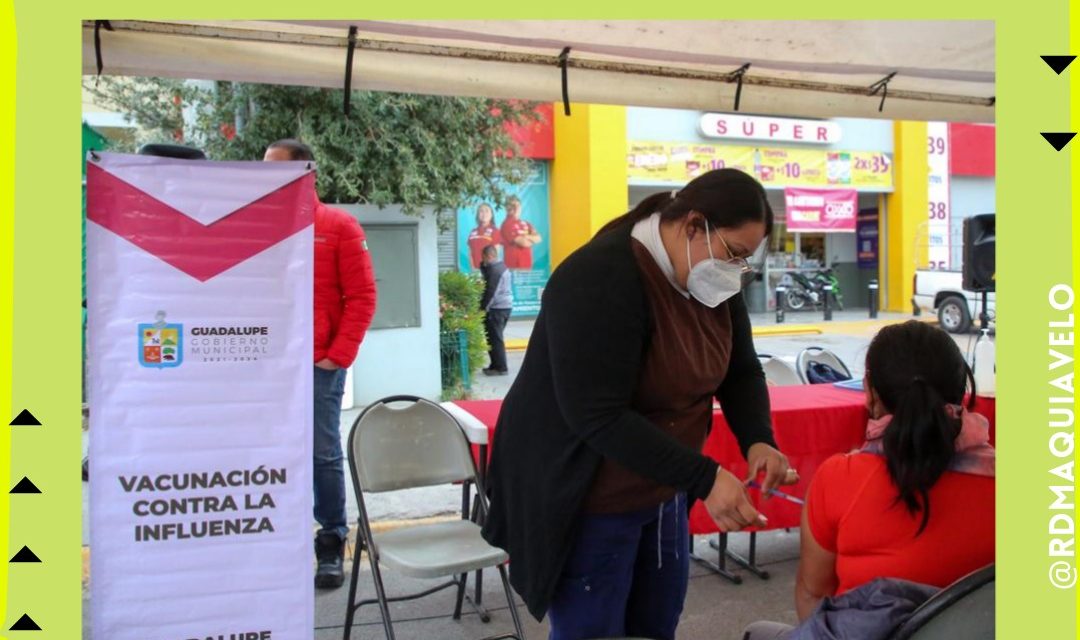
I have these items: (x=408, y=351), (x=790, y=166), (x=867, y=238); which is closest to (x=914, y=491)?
(x=408, y=351)

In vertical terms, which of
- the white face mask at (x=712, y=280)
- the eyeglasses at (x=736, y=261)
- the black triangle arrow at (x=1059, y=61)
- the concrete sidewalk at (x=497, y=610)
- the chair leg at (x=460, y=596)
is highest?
the black triangle arrow at (x=1059, y=61)

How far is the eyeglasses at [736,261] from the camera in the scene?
1.70m

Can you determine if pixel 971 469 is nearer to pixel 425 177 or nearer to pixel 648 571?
pixel 648 571

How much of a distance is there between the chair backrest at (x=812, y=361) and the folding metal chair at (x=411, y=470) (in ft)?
7.40

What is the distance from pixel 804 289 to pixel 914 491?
693 inches

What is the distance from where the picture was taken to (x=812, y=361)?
4.98 meters

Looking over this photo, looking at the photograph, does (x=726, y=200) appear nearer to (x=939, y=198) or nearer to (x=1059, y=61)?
(x=1059, y=61)

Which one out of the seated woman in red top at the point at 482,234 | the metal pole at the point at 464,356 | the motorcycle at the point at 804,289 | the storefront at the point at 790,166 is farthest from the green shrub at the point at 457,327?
the motorcycle at the point at 804,289

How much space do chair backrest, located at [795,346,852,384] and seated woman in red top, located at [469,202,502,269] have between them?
10.2m

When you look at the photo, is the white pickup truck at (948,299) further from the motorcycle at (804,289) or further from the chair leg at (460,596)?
the chair leg at (460,596)

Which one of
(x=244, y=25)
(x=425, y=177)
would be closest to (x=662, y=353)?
(x=244, y=25)

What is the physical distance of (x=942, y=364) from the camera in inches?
69.2

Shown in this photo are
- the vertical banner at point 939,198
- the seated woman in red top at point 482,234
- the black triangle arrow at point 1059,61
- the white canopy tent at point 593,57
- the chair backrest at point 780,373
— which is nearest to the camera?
the black triangle arrow at point 1059,61

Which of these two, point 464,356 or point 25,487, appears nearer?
point 25,487
